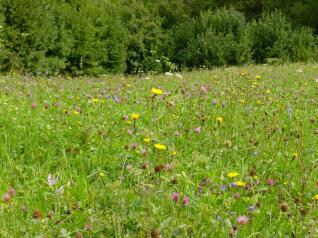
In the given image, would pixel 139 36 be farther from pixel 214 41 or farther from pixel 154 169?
pixel 154 169

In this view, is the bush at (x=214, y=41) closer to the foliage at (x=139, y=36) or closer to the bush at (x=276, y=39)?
the foliage at (x=139, y=36)

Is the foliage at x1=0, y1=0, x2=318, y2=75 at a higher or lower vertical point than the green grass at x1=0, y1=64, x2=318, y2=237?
lower

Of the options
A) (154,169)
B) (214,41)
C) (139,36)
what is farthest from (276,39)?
(154,169)

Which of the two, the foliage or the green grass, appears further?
the foliage

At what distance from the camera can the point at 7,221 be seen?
1.97 m

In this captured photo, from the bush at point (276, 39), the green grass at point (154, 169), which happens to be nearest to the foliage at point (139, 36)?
the bush at point (276, 39)

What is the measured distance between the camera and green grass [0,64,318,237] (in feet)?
6.72

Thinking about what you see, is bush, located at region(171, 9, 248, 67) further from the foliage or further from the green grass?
the green grass

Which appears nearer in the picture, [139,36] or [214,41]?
[214,41]

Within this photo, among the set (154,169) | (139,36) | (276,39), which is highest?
(154,169)

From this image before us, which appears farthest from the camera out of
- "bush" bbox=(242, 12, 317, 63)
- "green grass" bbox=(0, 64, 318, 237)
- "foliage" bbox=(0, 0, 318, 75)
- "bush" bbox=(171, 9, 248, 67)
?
"bush" bbox=(171, 9, 248, 67)

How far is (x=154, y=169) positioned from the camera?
241 cm

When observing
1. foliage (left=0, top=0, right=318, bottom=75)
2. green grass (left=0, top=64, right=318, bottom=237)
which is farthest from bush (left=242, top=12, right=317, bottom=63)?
green grass (left=0, top=64, right=318, bottom=237)

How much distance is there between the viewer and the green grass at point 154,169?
205 centimetres
